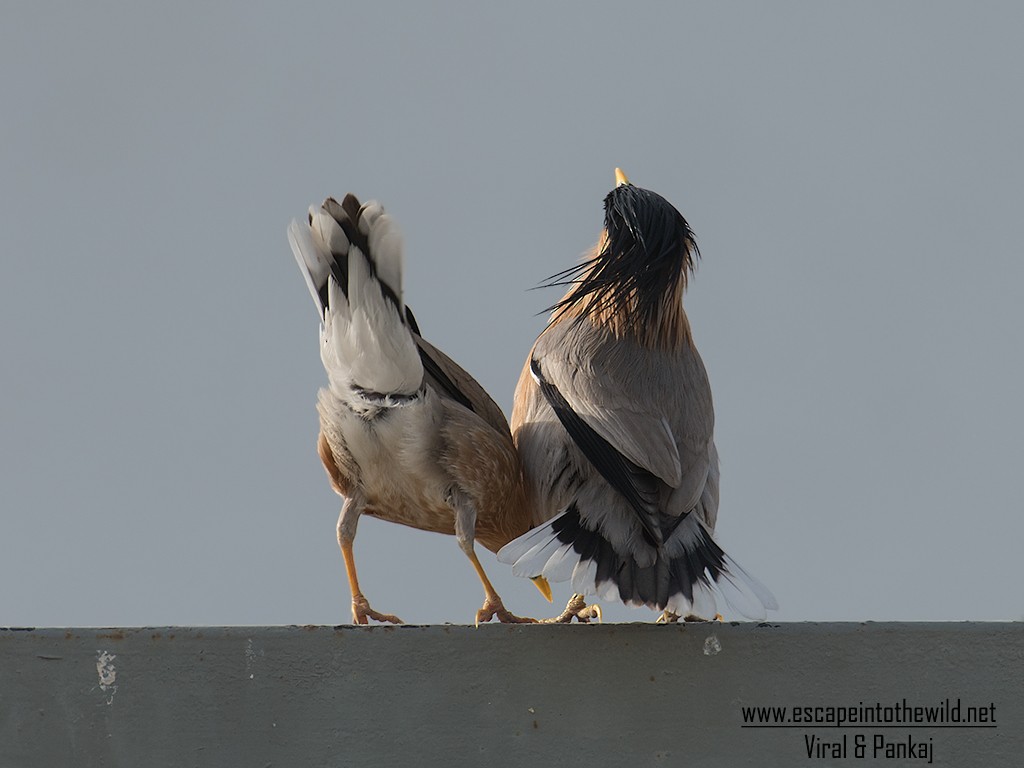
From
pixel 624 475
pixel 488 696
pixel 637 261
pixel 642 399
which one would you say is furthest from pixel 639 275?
pixel 488 696

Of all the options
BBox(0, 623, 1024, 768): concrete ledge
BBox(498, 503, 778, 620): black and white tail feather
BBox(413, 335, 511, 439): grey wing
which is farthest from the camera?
BBox(413, 335, 511, 439): grey wing

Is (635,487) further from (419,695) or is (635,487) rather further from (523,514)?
(419,695)

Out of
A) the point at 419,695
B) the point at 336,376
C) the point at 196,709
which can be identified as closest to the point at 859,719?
the point at 419,695

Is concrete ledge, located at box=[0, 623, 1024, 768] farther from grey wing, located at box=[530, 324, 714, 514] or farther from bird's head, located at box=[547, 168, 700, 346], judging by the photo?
bird's head, located at box=[547, 168, 700, 346]

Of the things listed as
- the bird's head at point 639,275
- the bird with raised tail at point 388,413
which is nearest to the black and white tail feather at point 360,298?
the bird with raised tail at point 388,413

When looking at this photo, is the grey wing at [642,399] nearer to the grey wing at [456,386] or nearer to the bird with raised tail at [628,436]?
the bird with raised tail at [628,436]

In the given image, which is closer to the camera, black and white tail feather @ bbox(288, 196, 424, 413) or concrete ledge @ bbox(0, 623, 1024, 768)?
concrete ledge @ bbox(0, 623, 1024, 768)

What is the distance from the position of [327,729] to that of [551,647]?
20.9 inches

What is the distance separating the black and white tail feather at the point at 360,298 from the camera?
375 centimetres

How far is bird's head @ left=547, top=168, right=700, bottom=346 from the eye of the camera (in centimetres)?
437

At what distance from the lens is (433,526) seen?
425 centimetres

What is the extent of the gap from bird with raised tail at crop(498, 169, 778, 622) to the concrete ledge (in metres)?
0.46

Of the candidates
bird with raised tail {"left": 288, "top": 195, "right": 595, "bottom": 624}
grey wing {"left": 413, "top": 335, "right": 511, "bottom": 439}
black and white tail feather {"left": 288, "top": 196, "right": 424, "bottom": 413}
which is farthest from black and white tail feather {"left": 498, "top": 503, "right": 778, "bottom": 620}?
black and white tail feather {"left": 288, "top": 196, "right": 424, "bottom": 413}

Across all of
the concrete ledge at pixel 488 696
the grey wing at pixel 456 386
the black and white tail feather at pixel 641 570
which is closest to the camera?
the concrete ledge at pixel 488 696
